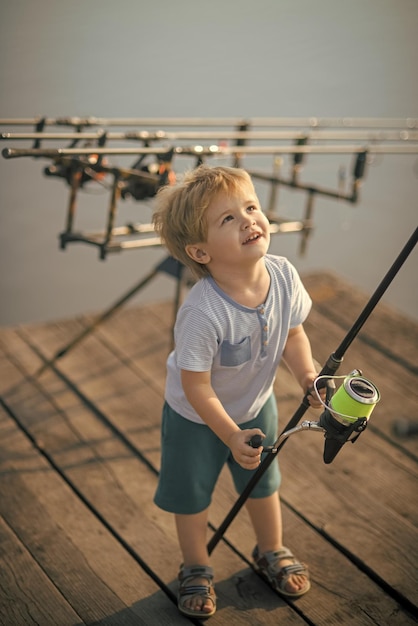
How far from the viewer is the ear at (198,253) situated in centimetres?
191

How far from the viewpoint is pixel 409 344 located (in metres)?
3.46

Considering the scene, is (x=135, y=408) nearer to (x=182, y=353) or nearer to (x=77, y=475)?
(x=77, y=475)

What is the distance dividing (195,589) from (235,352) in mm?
566

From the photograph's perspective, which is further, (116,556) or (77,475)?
(77,475)

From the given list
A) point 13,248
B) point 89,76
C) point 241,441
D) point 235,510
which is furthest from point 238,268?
point 89,76

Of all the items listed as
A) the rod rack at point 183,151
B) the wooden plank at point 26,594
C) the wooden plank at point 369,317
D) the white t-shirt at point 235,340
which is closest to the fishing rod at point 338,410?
the white t-shirt at point 235,340

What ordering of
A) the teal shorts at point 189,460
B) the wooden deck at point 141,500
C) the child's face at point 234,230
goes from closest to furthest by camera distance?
the child's face at point 234,230 < the teal shorts at point 189,460 < the wooden deck at point 141,500

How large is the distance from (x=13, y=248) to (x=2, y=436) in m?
2.19

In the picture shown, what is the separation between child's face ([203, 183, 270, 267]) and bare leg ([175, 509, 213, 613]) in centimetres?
61

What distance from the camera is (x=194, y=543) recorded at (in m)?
2.12

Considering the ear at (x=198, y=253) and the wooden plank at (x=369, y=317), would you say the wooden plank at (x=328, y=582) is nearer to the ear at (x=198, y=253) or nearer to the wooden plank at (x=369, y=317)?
the ear at (x=198, y=253)

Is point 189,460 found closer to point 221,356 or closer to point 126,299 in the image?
point 221,356

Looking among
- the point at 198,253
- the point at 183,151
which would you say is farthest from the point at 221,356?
the point at 183,151

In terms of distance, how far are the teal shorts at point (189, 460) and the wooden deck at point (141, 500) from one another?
25cm
